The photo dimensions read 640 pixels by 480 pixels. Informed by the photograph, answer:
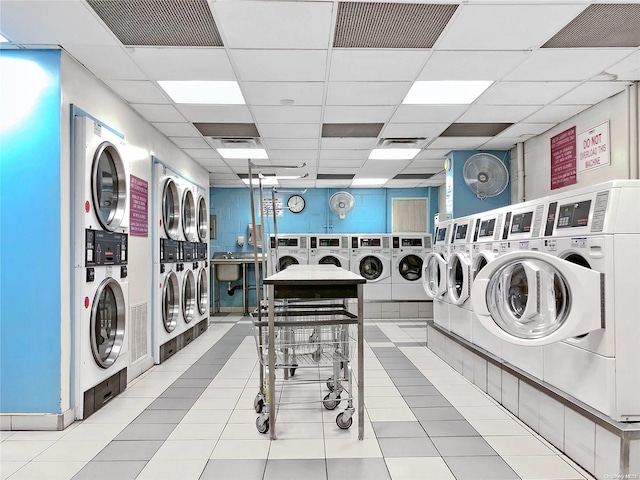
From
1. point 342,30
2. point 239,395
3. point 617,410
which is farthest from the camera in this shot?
point 239,395

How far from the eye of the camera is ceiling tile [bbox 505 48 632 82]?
333cm

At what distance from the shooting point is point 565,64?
3531 millimetres

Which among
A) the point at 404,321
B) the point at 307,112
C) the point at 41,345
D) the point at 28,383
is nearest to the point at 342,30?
the point at 307,112

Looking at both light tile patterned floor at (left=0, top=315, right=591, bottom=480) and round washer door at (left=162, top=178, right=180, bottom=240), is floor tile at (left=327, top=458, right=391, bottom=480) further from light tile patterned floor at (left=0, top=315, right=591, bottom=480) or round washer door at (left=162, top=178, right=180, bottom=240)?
round washer door at (left=162, top=178, right=180, bottom=240)

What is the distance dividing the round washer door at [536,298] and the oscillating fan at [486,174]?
10.7 feet

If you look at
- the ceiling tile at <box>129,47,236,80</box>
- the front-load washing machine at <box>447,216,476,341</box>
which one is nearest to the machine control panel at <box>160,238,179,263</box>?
the ceiling tile at <box>129,47,236,80</box>

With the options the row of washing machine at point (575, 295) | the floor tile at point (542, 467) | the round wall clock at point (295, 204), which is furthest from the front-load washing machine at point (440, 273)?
the round wall clock at point (295, 204)

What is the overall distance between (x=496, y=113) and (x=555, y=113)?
1.95 ft

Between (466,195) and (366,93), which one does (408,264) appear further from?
(366,93)

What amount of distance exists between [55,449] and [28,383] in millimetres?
555

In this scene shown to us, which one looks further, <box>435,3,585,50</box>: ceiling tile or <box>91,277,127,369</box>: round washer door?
<box>91,277,127,369</box>: round washer door

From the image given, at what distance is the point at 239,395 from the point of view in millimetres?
3900

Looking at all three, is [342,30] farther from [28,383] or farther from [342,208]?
[342,208]

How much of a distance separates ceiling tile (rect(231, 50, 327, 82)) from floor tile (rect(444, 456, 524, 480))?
279cm
